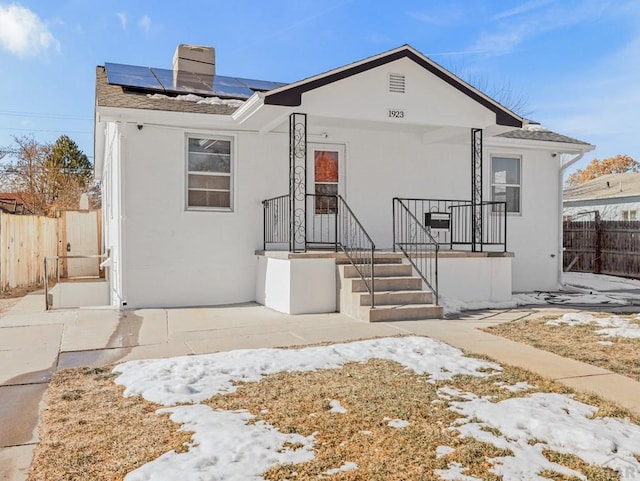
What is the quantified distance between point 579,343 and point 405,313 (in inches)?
92.4

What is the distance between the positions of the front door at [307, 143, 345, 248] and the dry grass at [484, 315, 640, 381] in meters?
4.06

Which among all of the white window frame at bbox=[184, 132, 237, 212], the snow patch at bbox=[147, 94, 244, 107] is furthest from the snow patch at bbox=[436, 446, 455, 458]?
the snow patch at bbox=[147, 94, 244, 107]

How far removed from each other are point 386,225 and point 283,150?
2.62 m

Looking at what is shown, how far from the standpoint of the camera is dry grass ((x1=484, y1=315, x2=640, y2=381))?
203 inches

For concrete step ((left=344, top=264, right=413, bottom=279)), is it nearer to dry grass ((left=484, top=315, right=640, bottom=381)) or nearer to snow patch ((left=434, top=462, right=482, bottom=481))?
dry grass ((left=484, top=315, right=640, bottom=381))

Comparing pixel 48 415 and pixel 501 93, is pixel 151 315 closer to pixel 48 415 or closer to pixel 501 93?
pixel 48 415

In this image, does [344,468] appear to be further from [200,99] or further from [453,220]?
[453,220]

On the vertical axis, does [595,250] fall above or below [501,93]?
below

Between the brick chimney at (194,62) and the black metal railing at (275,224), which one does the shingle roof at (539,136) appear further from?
the brick chimney at (194,62)

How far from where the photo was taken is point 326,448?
3.10 metres

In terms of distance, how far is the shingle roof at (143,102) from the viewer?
8.40m

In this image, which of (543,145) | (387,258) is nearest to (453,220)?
(543,145)

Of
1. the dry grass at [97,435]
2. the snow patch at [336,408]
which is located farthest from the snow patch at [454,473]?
the dry grass at [97,435]

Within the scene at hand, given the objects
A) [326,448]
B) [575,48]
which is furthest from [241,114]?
[575,48]
